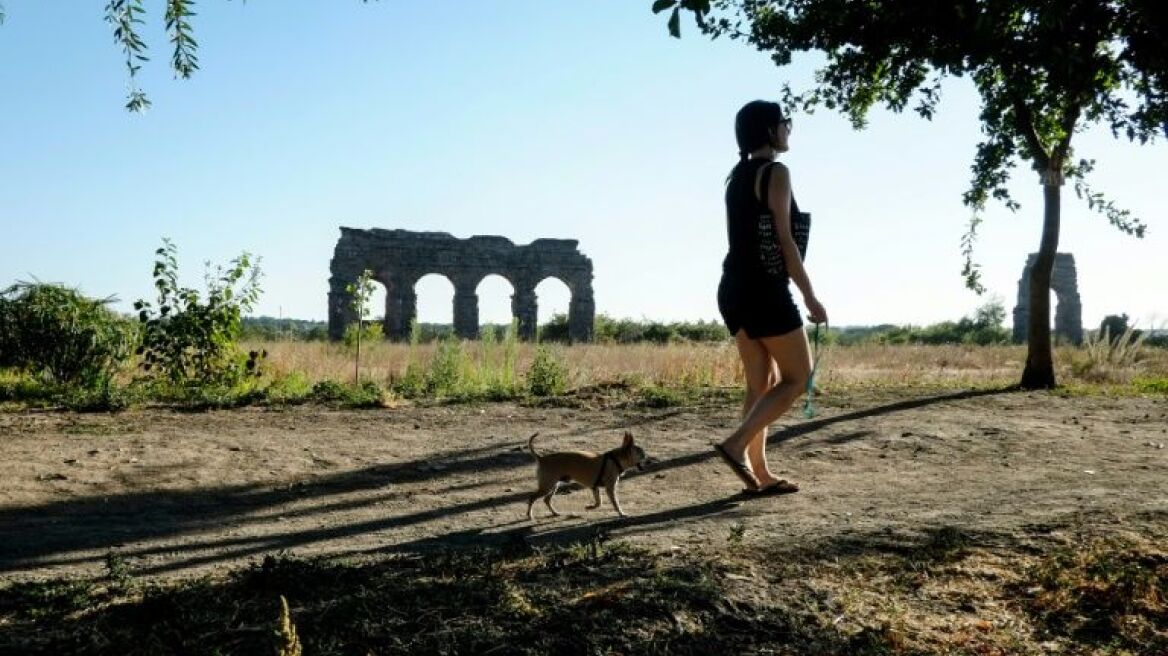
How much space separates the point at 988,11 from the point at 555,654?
3.34m

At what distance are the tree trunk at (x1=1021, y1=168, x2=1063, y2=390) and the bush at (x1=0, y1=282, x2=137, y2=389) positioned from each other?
9857 mm

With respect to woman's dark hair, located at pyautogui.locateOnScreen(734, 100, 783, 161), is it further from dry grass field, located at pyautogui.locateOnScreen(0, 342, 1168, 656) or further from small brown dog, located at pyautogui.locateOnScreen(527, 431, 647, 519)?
dry grass field, located at pyautogui.locateOnScreen(0, 342, 1168, 656)

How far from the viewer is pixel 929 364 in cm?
1884

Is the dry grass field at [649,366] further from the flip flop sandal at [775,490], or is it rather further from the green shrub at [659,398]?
the flip flop sandal at [775,490]

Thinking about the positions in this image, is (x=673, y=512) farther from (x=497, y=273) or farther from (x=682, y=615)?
(x=497, y=273)

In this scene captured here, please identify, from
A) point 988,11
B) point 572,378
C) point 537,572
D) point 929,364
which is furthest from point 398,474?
point 929,364

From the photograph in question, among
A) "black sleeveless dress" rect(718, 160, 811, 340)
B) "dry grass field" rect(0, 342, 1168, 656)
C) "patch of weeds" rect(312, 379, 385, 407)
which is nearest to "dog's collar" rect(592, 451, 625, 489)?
"dry grass field" rect(0, 342, 1168, 656)

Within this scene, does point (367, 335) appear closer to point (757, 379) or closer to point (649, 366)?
point (649, 366)

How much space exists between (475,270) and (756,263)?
111 feet

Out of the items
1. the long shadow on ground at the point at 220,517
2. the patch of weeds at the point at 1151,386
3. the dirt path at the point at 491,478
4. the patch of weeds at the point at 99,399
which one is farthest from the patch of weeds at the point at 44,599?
the patch of weeds at the point at 1151,386

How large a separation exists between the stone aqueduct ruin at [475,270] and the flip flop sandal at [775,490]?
3246cm

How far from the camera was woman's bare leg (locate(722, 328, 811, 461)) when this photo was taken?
491cm

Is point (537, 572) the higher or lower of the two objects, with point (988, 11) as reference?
lower

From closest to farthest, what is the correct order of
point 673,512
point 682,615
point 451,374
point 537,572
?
1. point 682,615
2. point 537,572
3. point 673,512
4. point 451,374
